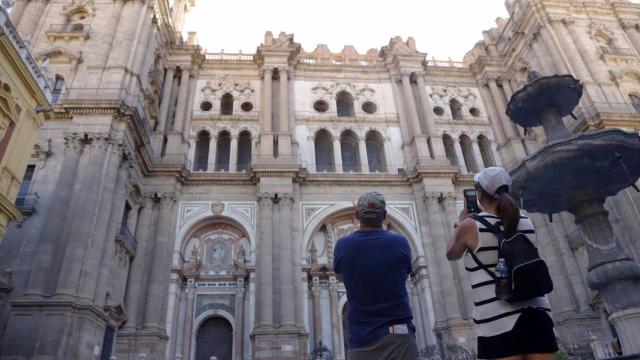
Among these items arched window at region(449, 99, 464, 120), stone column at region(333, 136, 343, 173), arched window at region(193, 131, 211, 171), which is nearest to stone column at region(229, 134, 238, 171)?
arched window at region(193, 131, 211, 171)

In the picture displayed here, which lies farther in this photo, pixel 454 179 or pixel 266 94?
pixel 266 94

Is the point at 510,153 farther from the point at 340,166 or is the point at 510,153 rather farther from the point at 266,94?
the point at 266,94

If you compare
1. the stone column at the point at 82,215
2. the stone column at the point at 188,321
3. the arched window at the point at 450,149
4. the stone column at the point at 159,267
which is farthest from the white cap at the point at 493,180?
the arched window at the point at 450,149

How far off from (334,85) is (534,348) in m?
23.1

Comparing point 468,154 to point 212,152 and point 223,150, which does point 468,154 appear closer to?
point 223,150

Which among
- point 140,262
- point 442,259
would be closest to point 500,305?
point 442,259

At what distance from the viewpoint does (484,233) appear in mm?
2807

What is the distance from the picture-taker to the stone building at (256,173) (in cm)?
1431

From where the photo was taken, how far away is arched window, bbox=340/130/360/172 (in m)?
23.0

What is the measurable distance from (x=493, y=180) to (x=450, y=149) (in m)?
21.5

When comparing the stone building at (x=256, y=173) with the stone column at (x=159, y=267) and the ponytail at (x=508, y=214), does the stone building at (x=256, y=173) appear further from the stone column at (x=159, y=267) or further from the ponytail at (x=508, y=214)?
the ponytail at (x=508, y=214)

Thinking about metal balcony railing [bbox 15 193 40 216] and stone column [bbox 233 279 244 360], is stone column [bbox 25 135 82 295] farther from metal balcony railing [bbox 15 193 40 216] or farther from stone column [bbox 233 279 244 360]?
stone column [bbox 233 279 244 360]

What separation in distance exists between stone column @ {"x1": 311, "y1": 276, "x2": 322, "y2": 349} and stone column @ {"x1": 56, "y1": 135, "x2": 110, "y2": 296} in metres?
8.69

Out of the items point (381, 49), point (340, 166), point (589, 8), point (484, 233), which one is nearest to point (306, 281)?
point (340, 166)
